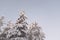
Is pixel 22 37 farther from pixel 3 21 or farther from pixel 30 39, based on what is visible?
pixel 3 21

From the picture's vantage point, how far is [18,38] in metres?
36.9

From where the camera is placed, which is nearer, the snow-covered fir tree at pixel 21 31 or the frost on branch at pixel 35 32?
the snow-covered fir tree at pixel 21 31

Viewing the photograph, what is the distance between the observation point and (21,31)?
37.7 m

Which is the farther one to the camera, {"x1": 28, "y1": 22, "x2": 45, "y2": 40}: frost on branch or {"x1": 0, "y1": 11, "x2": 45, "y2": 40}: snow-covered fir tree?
{"x1": 28, "y1": 22, "x2": 45, "y2": 40}: frost on branch

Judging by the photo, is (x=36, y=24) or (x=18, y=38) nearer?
(x=18, y=38)

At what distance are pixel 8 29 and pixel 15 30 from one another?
3.59 m

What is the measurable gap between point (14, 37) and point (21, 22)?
10.8 feet

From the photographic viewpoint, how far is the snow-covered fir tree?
37.6 meters

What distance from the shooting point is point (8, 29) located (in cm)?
4103

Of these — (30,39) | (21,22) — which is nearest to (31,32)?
(30,39)

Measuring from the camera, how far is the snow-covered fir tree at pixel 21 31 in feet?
123

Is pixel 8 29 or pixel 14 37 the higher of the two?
pixel 8 29

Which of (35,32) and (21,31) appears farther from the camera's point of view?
(35,32)

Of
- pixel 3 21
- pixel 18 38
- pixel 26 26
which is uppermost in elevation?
pixel 3 21
